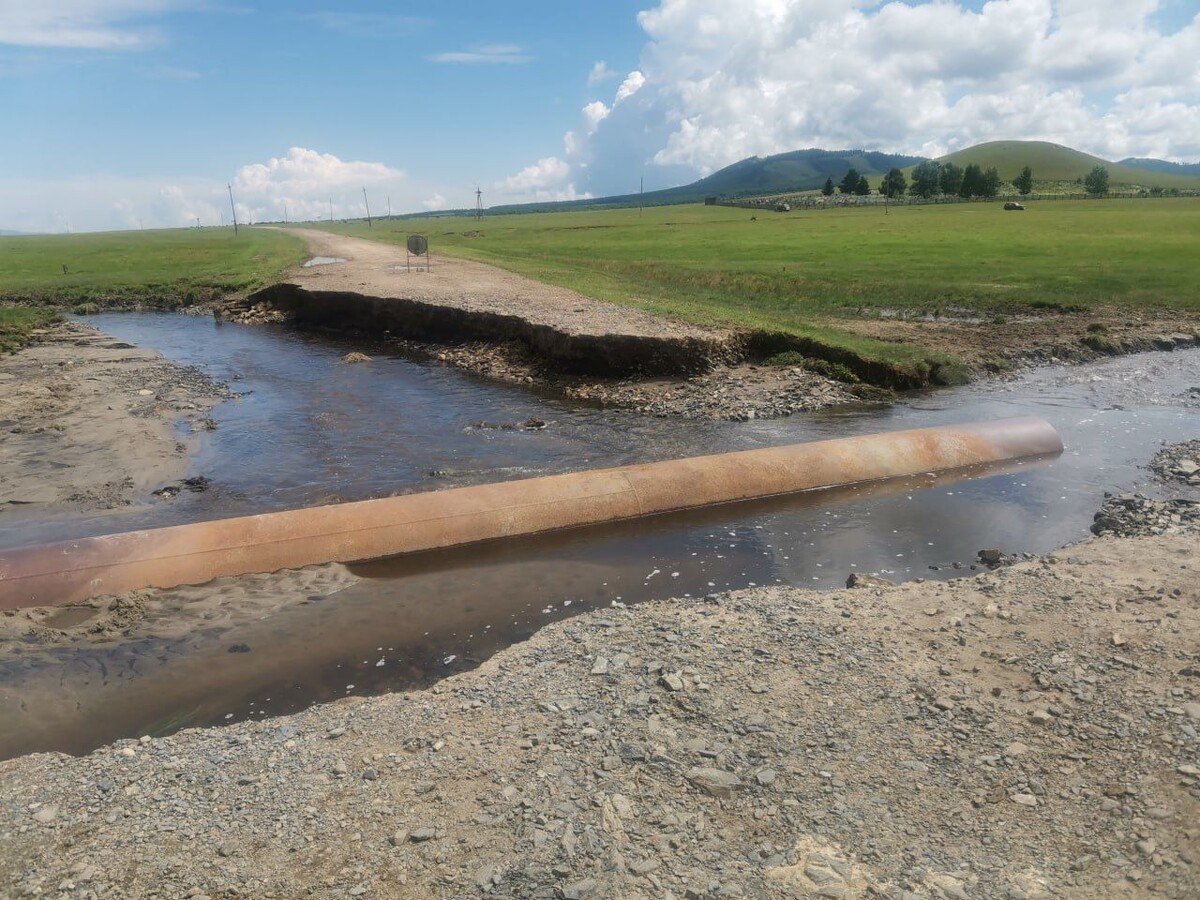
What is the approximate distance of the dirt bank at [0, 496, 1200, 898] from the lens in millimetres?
4496

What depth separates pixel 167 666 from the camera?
7637mm

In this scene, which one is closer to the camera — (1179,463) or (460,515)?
→ (460,515)

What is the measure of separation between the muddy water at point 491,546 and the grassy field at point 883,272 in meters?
5.59

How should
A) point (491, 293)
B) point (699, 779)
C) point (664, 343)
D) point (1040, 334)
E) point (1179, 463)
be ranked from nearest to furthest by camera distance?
1. point (699, 779)
2. point (1179, 463)
3. point (664, 343)
4. point (1040, 334)
5. point (491, 293)

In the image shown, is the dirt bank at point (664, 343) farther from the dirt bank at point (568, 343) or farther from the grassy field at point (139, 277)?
the grassy field at point (139, 277)

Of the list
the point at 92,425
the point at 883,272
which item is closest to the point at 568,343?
the point at 92,425

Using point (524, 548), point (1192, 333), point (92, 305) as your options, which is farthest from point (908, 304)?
point (92, 305)

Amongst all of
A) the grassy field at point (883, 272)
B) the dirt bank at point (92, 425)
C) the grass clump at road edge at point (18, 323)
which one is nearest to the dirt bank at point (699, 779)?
the dirt bank at point (92, 425)

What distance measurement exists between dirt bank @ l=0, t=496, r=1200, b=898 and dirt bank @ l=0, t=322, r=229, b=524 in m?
7.93

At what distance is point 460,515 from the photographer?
1030 cm

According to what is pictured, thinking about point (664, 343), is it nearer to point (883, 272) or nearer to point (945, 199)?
point (883, 272)

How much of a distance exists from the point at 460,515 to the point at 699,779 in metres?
5.86

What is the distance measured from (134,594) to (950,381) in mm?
18723

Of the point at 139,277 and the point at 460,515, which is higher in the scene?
the point at 139,277
